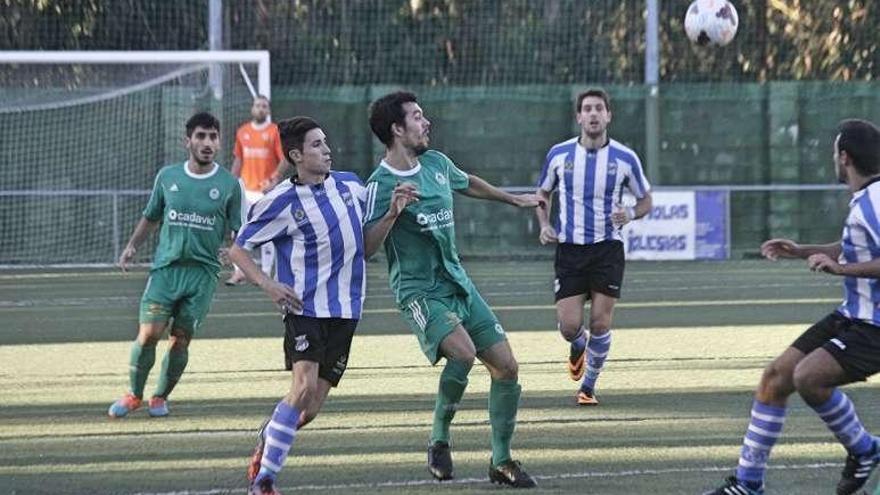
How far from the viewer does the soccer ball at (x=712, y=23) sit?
17.1 meters

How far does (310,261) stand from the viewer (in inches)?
308

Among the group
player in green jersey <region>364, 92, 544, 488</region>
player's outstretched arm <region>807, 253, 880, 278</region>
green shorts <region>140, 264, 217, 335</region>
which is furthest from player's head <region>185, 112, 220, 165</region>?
player's outstretched arm <region>807, 253, 880, 278</region>

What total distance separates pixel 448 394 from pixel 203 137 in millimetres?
3022

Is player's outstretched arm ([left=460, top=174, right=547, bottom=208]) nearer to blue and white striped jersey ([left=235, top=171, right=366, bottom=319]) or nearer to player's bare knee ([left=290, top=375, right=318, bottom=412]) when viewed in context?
blue and white striped jersey ([left=235, top=171, right=366, bottom=319])

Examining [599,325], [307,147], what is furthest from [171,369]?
[307,147]

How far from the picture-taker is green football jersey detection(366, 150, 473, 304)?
8.26 meters

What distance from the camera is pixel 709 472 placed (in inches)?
328

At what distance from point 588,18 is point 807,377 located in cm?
2271

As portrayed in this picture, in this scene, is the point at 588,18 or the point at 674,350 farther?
the point at 588,18

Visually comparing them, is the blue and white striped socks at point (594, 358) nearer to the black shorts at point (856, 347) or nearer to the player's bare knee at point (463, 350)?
the player's bare knee at point (463, 350)

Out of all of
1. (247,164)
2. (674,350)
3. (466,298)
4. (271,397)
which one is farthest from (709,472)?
(247,164)

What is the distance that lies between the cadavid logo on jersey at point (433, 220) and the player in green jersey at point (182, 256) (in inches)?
105

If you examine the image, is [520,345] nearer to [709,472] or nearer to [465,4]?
[709,472]

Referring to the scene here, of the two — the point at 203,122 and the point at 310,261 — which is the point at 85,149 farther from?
the point at 310,261
